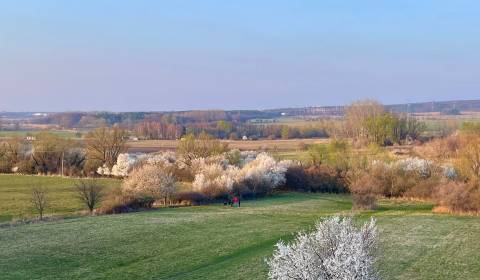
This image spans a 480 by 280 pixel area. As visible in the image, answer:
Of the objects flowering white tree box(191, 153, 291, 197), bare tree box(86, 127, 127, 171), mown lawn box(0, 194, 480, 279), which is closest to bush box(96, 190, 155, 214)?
mown lawn box(0, 194, 480, 279)

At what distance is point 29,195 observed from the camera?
55.1 m

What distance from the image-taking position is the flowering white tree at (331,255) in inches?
515

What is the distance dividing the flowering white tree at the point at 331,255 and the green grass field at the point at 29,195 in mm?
33489

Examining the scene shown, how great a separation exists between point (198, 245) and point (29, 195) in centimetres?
3072

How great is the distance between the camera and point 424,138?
10731cm

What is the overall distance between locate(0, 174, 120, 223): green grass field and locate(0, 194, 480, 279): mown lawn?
302 inches

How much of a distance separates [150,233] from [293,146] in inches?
2797

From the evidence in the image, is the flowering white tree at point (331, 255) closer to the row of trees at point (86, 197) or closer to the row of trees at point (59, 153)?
the row of trees at point (86, 197)

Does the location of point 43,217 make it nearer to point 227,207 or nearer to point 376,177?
point 227,207

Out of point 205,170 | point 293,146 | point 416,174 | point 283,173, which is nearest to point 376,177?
point 416,174

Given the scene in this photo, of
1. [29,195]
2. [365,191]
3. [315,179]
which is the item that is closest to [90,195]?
[29,195]

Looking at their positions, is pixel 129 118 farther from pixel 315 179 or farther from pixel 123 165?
pixel 315 179

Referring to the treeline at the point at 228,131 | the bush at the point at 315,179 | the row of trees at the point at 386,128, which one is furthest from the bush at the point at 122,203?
the treeline at the point at 228,131

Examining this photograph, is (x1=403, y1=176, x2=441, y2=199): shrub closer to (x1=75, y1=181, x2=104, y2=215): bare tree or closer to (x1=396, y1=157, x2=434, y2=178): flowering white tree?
(x1=396, y1=157, x2=434, y2=178): flowering white tree
